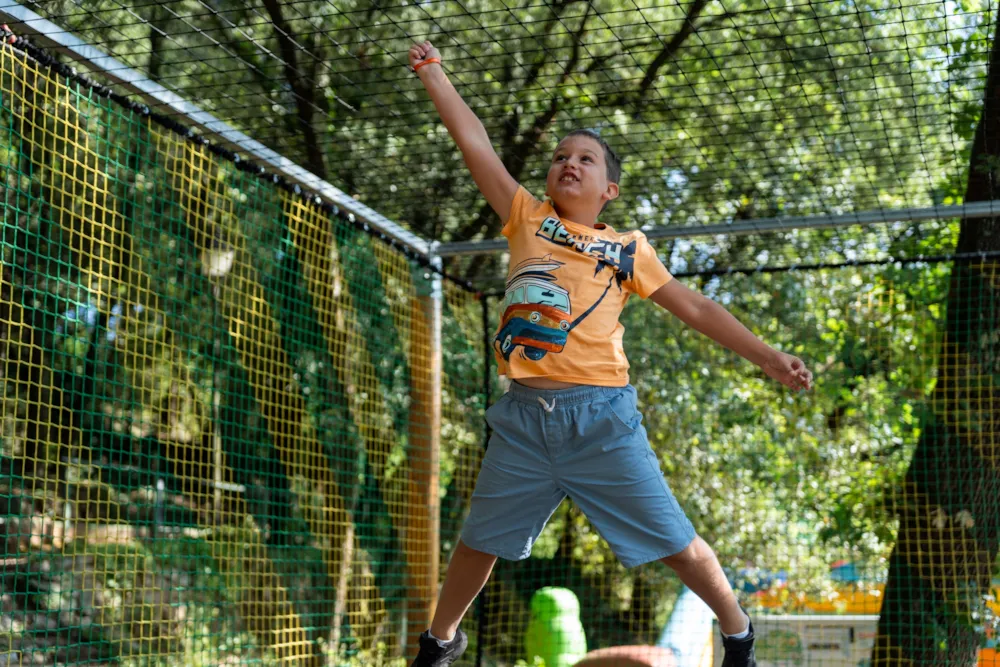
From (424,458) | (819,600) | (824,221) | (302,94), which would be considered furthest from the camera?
(819,600)

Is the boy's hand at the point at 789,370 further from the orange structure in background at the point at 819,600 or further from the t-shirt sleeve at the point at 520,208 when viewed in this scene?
the orange structure in background at the point at 819,600

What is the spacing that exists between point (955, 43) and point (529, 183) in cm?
185

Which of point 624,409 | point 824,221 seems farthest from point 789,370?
point 824,221

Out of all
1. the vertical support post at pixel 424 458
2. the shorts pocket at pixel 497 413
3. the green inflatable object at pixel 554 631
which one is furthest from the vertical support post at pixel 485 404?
the shorts pocket at pixel 497 413

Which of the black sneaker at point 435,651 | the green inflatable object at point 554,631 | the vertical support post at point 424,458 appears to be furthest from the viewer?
the green inflatable object at point 554,631

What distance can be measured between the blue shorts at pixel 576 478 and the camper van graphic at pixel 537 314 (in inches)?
4.3

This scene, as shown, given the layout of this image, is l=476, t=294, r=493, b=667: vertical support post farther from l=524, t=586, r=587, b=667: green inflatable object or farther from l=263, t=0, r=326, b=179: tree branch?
l=263, t=0, r=326, b=179: tree branch

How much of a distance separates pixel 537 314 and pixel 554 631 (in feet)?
10.5

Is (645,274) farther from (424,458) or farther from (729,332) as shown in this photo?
(424,458)

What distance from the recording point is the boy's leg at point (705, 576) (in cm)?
232

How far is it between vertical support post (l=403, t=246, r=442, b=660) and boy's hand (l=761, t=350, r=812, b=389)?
2.54 metres

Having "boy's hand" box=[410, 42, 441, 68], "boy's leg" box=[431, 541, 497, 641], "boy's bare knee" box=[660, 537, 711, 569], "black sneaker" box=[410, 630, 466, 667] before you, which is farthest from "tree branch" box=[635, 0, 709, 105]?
"black sneaker" box=[410, 630, 466, 667]

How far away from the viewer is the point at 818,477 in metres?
6.18

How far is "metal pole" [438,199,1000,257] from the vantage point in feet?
12.9
